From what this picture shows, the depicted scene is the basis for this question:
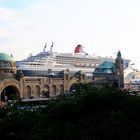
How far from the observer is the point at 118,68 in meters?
97.4

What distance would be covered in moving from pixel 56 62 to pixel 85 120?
307 feet

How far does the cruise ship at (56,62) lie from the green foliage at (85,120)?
2770 inches

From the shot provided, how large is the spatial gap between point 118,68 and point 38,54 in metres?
28.0

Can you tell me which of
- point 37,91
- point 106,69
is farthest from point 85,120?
point 106,69

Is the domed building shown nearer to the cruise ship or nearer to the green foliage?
the cruise ship

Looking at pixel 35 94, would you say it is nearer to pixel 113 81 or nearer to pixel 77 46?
pixel 113 81

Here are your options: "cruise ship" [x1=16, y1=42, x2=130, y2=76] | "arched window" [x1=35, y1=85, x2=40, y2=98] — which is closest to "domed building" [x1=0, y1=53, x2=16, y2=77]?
"arched window" [x1=35, y1=85, x2=40, y2=98]

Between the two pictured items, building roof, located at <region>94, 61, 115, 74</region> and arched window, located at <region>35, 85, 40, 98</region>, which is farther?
building roof, located at <region>94, 61, 115, 74</region>

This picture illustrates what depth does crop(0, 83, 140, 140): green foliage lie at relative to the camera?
16109mm

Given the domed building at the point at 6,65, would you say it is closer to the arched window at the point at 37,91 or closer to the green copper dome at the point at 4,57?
the green copper dome at the point at 4,57

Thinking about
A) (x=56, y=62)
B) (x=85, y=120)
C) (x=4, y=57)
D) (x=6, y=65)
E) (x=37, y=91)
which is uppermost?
(x=56, y=62)

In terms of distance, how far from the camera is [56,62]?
364 ft

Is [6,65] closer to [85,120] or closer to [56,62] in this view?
[56,62]

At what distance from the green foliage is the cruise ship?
231 feet
